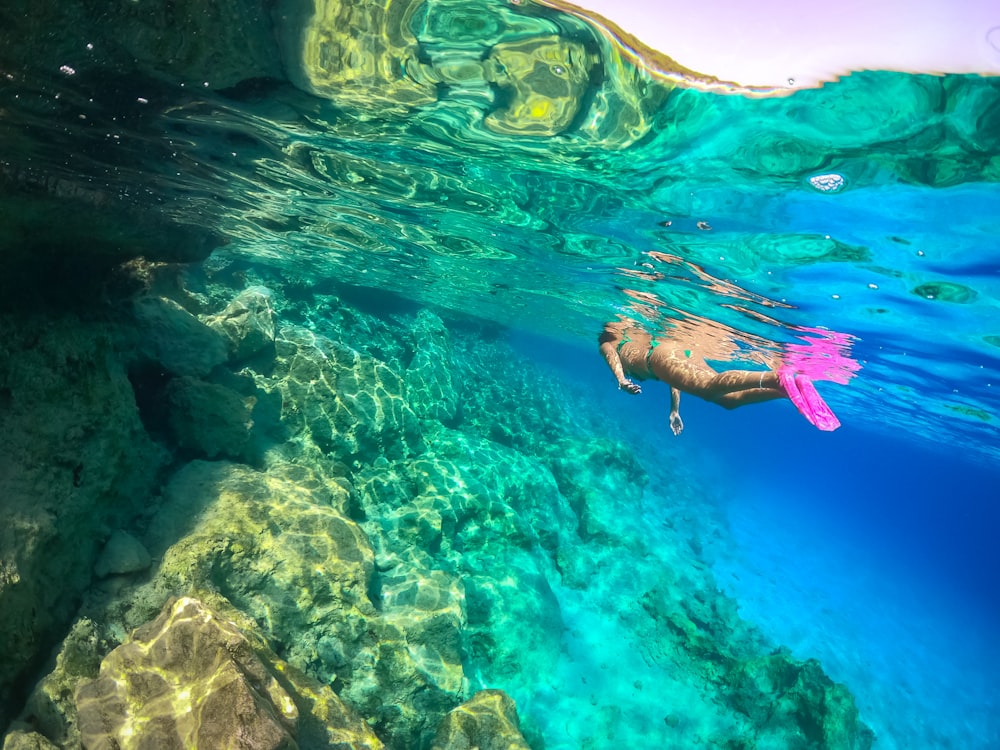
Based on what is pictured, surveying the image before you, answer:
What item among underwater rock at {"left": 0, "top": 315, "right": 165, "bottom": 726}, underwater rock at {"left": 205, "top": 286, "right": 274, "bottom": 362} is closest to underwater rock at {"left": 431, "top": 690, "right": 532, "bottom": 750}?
underwater rock at {"left": 0, "top": 315, "right": 165, "bottom": 726}

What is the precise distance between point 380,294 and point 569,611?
23505mm

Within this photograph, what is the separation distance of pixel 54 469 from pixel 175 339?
3.86m

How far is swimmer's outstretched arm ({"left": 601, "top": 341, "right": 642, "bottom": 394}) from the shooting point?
866 cm

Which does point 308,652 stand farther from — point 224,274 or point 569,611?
point 224,274

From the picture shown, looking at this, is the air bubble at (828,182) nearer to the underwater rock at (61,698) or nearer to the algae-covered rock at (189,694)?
the algae-covered rock at (189,694)

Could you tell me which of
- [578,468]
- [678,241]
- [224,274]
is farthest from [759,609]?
[224,274]

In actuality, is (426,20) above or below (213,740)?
above

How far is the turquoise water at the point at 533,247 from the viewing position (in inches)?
236

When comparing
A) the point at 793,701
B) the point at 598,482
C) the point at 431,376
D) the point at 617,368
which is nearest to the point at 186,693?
the point at 617,368

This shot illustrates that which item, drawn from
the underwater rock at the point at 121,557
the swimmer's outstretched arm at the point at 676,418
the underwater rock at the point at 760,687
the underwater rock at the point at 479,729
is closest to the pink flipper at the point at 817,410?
the swimmer's outstretched arm at the point at 676,418

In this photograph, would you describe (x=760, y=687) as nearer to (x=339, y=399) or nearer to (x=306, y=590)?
(x=306, y=590)

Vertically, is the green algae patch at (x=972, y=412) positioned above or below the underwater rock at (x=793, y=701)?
above

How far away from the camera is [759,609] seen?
1909 cm

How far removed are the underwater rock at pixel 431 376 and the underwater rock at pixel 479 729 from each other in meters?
7.86
